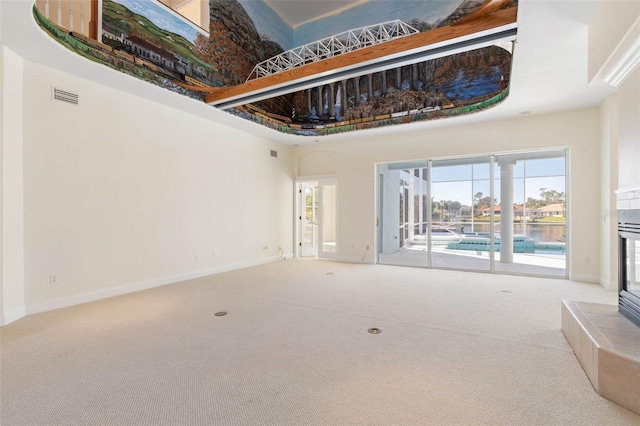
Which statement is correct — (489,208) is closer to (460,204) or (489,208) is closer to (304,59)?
(460,204)

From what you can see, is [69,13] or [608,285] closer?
[69,13]

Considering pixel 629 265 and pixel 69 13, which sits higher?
pixel 69 13

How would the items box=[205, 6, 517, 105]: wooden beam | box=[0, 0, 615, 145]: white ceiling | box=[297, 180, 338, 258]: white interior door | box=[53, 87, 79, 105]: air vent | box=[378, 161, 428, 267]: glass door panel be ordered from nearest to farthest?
box=[0, 0, 615, 145]: white ceiling < box=[205, 6, 517, 105]: wooden beam < box=[53, 87, 79, 105]: air vent < box=[378, 161, 428, 267]: glass door panel < box=[297, 180, 338, 258]: white interior door

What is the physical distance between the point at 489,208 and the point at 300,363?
580 centimetres

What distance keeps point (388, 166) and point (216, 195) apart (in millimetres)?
4386

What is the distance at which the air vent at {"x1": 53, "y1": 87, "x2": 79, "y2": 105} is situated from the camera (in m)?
4.04

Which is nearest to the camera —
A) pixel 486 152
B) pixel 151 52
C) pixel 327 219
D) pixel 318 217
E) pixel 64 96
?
pixel 64 96

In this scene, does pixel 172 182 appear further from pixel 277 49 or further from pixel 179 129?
pixel 277 49

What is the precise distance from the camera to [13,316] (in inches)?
141

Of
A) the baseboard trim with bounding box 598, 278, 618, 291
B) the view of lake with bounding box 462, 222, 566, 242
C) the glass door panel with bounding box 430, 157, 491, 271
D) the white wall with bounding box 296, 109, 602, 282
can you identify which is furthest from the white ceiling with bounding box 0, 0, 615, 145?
the baseboard trim with bounding box 598, 278, 618, 291

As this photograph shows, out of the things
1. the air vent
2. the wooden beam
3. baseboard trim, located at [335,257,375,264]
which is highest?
the wooden beam

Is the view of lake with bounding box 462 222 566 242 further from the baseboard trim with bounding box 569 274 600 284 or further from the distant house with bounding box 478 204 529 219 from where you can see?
the baseboard trim with bounding box 569 274 600 284

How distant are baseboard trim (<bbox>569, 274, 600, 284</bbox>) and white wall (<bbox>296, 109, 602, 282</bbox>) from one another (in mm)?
14

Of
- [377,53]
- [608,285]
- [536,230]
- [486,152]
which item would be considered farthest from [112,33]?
[536,230]
